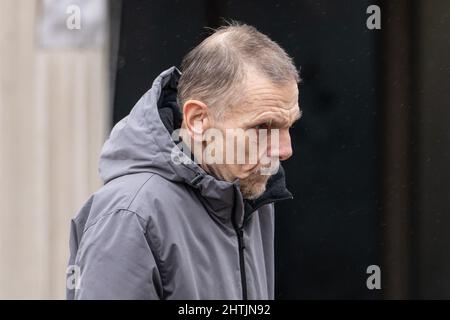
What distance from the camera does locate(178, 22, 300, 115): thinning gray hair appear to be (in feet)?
7.41

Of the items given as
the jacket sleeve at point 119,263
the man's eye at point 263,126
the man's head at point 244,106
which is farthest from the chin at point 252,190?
the jacket sleeve at point 119,263

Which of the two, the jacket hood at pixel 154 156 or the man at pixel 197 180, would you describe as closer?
the man at pixel 197 180

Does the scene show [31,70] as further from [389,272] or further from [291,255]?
[389,272]

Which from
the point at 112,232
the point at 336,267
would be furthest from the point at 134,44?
the point at 112,232

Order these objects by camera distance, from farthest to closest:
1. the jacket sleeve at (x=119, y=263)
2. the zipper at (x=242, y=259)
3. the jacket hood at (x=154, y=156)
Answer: the zipper at (x=242, y=259) < the jacket hood at (x=154, y=156) < the jacket sleeve at (x=119, y=263)

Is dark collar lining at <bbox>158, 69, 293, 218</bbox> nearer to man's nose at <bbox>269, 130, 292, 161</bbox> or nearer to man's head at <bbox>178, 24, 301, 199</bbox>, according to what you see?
man's head at <bbox>178, 24, 301, 199</bbox>

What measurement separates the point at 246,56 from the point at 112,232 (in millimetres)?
625

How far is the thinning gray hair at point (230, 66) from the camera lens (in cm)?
226

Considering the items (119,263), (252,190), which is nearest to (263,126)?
(252,190)

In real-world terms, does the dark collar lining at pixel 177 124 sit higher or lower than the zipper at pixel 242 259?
higher

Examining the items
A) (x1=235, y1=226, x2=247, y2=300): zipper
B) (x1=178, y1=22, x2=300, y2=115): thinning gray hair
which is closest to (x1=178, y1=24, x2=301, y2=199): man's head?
(x1=178, y1=22, x2=300, y2=115): thinning gray hair

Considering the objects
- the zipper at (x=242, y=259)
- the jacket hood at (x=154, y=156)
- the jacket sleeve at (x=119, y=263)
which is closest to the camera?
the jacket sleeve at (x=119, y=263)

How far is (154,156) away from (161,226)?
213 millimetres

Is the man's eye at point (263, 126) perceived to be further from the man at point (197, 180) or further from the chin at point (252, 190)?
the chin at point (252, 190)
